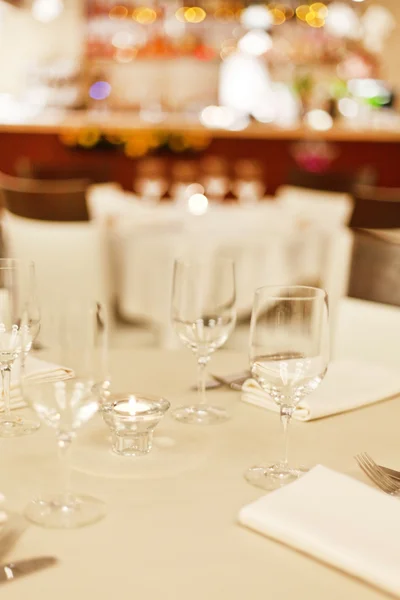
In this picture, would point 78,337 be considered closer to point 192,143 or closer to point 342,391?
point 342,391

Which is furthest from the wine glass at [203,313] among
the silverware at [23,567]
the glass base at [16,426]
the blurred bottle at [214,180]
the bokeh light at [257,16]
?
the bokeh light at [257,16]

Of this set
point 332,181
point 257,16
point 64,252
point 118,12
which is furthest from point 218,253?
point 118,12

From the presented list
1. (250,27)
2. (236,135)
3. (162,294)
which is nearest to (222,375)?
(162,294)

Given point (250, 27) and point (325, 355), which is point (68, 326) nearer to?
point (325, 355)

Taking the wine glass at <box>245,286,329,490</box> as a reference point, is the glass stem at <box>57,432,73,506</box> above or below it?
below

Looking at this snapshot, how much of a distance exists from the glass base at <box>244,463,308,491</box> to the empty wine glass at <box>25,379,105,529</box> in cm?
20

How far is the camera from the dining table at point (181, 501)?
2.39 feet

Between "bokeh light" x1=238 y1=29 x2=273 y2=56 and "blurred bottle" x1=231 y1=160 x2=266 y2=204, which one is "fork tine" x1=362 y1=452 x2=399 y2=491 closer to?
"blurred bottle" x1=231 y1=160 x2=266 y2=204

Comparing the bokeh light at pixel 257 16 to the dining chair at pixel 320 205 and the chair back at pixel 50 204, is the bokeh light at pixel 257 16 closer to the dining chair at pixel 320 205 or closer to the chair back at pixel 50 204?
the dining chair at pixel 320 205

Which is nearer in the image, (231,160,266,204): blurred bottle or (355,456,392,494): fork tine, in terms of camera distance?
(355,456,392,494): fork tine

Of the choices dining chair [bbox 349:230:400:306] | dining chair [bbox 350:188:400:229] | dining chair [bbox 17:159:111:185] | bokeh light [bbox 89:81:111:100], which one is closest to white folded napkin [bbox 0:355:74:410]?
dining chair [bbox 349:230:400:306]

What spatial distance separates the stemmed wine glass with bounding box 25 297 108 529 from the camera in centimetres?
85

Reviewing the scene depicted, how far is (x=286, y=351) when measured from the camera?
3.34ft

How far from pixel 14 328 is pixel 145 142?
448 centimetres
